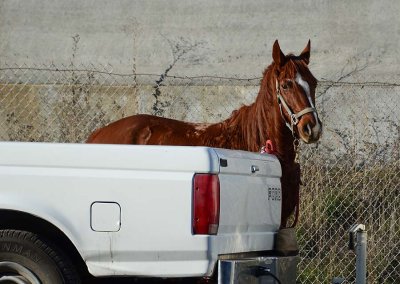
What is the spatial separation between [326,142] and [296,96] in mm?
2549

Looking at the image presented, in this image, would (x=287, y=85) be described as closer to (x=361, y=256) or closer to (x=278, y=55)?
(x=278, y=55)

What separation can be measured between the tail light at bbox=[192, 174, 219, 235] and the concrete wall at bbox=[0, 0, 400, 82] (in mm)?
10337

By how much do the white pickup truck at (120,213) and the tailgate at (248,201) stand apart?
1 cm

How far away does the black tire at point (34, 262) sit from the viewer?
5984 millimetres

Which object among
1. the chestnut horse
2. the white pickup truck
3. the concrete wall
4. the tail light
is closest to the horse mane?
the chestnut horse

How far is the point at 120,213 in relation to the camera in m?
5.89

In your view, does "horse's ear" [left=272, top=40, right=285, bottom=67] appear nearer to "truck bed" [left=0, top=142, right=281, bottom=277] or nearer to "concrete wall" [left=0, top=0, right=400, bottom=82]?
"truck bed" [left=0, top=142, right=281, bottom=277]

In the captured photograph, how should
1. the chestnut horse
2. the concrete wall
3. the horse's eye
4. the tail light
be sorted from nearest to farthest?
1. the tail light
2. the chestnut horse
3. the horse's eye
4. the concrete wall

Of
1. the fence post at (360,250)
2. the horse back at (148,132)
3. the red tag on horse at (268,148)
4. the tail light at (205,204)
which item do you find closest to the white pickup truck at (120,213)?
the tail light at (205,204)

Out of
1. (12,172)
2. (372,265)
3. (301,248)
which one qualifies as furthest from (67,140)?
(12,172)

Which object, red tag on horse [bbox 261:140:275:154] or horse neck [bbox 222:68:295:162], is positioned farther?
horse neck [bbox 222:68:295:162]

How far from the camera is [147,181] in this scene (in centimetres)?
586

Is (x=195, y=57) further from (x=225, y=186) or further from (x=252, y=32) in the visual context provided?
(x=225, y=186)

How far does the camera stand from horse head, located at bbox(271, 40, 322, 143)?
8688 mm
